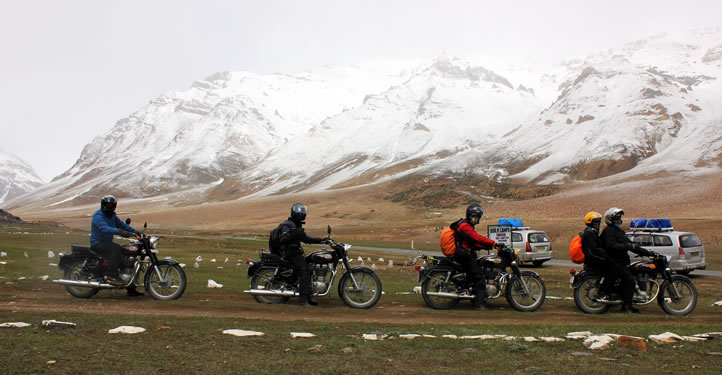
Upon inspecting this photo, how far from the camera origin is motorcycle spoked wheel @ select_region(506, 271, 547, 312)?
13.1 m

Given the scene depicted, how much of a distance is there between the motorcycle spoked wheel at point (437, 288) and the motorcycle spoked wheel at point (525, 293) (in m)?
1.28

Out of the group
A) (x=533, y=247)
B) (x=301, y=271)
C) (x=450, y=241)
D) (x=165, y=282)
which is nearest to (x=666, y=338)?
(x=450, y=241)

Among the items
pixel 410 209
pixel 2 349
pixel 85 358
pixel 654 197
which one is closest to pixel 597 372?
pixel 85 358

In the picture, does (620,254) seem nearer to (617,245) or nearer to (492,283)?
(617,245)

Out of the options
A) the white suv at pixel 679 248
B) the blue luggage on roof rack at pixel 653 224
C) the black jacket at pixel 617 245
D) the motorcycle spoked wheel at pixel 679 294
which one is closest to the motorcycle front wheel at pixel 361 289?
the black jacket at pixel 617 245

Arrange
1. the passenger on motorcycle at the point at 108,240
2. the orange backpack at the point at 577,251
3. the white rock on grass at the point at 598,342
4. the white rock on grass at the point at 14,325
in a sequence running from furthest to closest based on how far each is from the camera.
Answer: the orange backpack at the point at 577,251 < the passenger on motorcycle at the point at 108,240 < the white rock on grass at the point at 14,325 < the white rock on grass at the point at 598,342

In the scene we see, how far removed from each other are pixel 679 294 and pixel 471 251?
4.92 meters

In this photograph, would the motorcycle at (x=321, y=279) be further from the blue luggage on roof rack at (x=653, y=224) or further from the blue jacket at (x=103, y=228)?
the blue luggage on roof rack at (x=653, y=224)

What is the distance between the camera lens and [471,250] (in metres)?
13.3

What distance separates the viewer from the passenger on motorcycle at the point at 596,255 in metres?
13.1

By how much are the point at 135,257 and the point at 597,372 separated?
35.1 ft

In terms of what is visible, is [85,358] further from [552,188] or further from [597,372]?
[552,188]

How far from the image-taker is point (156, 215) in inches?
5522

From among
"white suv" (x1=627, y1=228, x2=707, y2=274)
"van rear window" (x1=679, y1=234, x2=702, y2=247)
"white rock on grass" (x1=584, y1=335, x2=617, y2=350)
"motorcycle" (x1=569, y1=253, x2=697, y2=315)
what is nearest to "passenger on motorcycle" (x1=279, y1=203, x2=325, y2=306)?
"motorcycle" (x1=569, y1=253, x2=697, y2=315)
